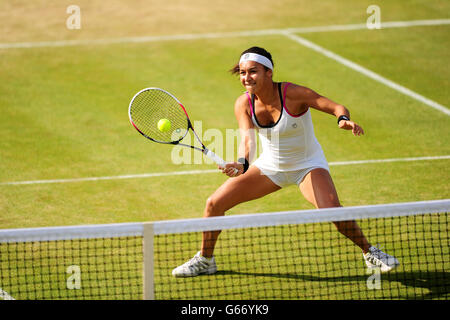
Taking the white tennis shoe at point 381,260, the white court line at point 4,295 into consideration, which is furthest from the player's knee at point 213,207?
the white court line at point 4,295

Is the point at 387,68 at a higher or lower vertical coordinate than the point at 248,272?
higher

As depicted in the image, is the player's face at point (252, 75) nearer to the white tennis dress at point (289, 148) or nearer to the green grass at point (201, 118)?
the white tennis dress at point (289, 148)

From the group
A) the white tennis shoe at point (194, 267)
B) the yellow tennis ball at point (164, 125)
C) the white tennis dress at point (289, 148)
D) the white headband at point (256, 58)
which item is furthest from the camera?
the yellow tennis ball at point (164, 125)

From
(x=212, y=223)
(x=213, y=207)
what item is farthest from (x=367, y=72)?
(x=212, y=223)

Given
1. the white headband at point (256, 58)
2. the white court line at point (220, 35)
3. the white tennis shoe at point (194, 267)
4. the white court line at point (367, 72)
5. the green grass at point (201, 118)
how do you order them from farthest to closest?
the white court line at point (220, 35) → the white court line at point (367, 72) → the green grass at point (201, 118) → the white tennis shoe at point (194, 267) → the white headband at point (256, 58)

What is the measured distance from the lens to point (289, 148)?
22.3 feet

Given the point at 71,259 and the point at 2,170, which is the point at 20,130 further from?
the point at 71,259

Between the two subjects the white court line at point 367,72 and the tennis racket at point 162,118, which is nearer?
the tennis racket at point 162,118

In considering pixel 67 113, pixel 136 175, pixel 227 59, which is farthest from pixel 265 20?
pixel 136 175

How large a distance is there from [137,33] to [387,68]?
254 inches

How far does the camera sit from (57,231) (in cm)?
530

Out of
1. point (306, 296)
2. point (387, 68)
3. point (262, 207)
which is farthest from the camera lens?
point (387, 68)

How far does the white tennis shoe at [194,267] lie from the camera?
22.5 ft

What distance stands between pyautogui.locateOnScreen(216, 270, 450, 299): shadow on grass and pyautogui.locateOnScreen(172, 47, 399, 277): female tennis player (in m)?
0.18
